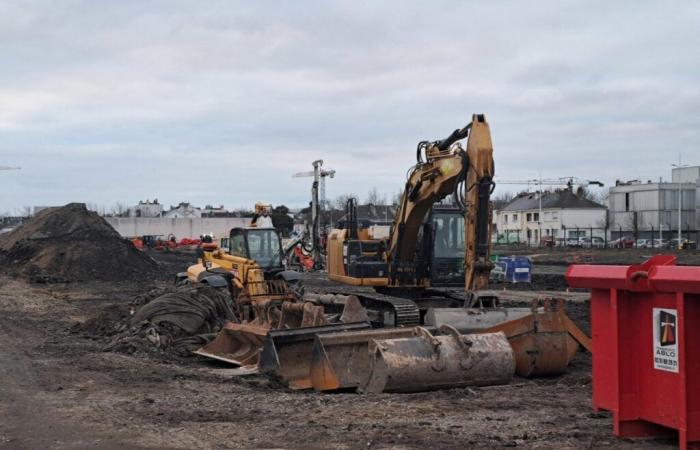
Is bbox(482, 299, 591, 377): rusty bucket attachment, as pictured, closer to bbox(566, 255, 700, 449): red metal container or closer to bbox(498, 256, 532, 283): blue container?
bbox(566, 255, 700, 449): red metal container

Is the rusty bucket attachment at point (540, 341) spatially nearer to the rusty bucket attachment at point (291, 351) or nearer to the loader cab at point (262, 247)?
the rusty bucket attachment at point (291, 351)

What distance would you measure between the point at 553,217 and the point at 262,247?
8304cm

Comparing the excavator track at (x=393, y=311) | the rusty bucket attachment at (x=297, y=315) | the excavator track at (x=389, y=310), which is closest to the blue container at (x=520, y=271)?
the excavator track at (x=389, y=310)

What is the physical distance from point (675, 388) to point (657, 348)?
0.33m

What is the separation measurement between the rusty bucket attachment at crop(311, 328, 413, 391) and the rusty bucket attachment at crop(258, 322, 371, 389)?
1.69 ft

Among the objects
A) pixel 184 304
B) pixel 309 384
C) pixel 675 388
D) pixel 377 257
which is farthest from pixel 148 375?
pixel 675 388

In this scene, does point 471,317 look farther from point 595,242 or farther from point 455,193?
point 595,242

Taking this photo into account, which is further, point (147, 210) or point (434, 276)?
point (147, 210)

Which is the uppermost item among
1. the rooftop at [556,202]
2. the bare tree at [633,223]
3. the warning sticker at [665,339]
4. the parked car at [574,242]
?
the rooftop at [556,202]

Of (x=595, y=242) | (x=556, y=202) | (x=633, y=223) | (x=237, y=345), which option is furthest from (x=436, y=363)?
(x=556, y=202)

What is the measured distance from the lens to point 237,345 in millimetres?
14297

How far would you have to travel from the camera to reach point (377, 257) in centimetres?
1622

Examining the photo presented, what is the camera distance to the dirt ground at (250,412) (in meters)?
7.52

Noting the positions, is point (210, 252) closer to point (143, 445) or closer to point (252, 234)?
point (252, 234)
